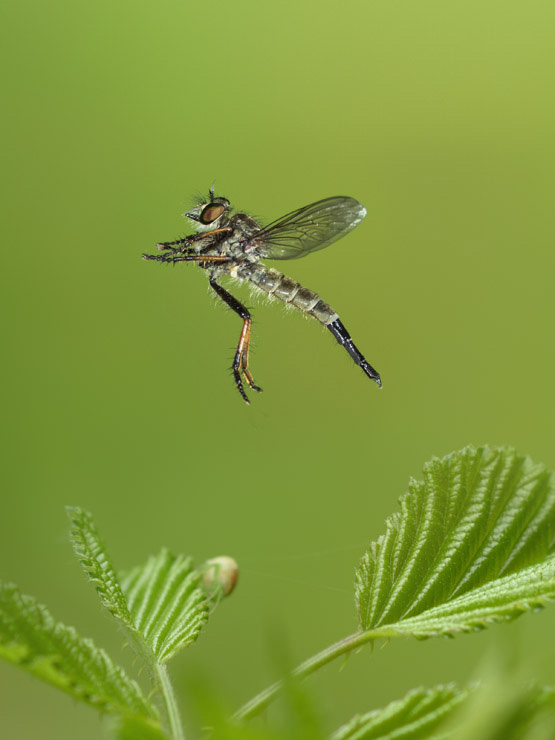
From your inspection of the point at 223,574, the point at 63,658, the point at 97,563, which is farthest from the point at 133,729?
the point at 223,574

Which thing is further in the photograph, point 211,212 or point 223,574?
point 211,212

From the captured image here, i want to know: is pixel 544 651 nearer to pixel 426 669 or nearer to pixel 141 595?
pixel 141 595

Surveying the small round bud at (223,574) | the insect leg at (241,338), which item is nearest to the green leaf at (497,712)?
the small round bud at (223,574)

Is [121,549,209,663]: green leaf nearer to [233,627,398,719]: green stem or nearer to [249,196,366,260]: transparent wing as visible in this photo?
[233,627,398,719]: green stem

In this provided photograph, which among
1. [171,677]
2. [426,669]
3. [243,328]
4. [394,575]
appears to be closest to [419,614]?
[394,575]

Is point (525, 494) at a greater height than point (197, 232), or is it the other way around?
point (197, 232)

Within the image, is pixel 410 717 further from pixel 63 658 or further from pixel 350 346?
pixel 350 346

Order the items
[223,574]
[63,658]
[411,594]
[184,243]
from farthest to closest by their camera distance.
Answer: [184,243] < [223,574] < [411,594] < [63,658]
